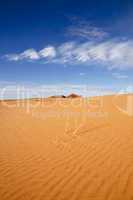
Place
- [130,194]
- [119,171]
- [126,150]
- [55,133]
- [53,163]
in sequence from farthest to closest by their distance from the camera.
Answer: [55,133] → [126,150] → [53,163] → [119,171] → [130,194]

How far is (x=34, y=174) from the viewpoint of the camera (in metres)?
5.22

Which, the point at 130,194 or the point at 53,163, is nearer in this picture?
the point at 130,194

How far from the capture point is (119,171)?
5.05 meters

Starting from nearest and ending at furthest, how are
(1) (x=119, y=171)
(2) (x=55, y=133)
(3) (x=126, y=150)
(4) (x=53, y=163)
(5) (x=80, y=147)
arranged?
(1) (x=119, y=171) < (4) (x=53, y=163) < (3) (x=126, y=150) < (5) (x=80, y=147) < (2) (x=55, y=133)

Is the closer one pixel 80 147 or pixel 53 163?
pixel 53 163

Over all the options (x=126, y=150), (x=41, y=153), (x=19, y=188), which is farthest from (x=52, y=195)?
(x=126, y=150)

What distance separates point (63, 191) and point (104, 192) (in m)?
0.93

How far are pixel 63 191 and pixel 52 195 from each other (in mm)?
280

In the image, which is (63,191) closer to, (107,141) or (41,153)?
(41,153)

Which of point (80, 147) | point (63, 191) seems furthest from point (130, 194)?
point (80, 147)

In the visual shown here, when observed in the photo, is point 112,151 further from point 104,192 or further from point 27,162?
point 27,162

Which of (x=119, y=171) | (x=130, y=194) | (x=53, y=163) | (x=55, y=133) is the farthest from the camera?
(x=55, y=133)

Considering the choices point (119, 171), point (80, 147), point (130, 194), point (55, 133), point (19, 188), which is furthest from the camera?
point (55, 133)

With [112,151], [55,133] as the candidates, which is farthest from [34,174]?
[55,133]
